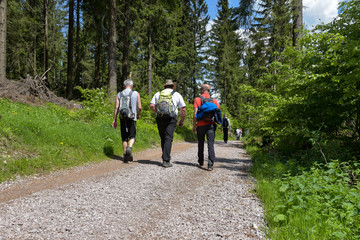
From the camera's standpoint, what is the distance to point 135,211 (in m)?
2.90

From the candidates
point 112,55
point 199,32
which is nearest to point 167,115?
point 112,55

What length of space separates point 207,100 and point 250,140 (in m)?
7.19

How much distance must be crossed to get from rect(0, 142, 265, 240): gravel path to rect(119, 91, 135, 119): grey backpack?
194cm

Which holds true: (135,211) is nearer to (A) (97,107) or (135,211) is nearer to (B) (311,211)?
(B) (311,211)

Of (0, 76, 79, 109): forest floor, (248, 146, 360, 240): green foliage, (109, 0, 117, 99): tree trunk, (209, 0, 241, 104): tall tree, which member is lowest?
(248, 146, 360, 240): green foliage

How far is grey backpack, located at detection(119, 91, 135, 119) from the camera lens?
5852 millimetres

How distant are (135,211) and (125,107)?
11.3 ft

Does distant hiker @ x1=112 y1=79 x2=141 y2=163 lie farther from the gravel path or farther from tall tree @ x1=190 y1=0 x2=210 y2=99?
tall tree @ x1=190 y1=0 x2=210 y2=99

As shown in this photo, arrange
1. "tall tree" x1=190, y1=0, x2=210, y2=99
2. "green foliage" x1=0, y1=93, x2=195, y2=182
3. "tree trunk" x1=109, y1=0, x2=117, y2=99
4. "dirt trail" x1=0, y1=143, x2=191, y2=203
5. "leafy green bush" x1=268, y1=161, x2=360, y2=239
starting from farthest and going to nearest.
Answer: "tall tree" x1=190, y1=0, x2=210, y2=99, "tree trunk" x1=109, y1=0, x2=117, y2=99, "green foliage" x1=0, y1=93, x2=195, y2=182, "dirt trail" x1=0, y1=143, x2=191, y2=203, "leafy green bush" x1=268, y1=161, x2=360, y2=239

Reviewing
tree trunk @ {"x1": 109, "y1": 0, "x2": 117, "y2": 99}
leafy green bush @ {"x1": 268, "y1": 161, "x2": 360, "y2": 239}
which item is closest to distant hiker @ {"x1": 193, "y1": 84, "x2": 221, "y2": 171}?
leafy green bush @ {"x1": 268, "y1": 161, "x2": 360, "y2": 239}

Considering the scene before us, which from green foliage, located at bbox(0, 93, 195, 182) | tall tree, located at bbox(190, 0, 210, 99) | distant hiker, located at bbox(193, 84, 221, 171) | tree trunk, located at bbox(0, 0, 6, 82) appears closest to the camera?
green foliage, located at bbox(0, 93, 195, 182)

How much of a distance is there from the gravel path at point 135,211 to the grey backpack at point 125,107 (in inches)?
76.6

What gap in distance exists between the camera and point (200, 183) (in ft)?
14.1

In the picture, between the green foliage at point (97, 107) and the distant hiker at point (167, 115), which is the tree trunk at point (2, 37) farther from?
the distant hiker at point (167, 115)
